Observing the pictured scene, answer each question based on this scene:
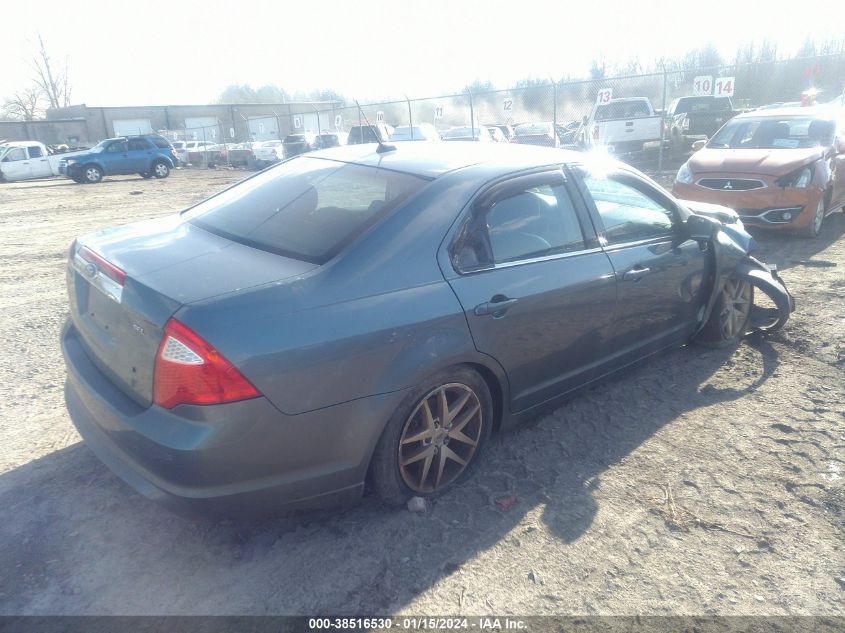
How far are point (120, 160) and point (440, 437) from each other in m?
25.9

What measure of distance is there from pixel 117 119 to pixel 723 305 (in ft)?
186

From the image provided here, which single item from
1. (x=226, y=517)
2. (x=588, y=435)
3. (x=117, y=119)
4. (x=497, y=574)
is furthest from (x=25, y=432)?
(x=117, y=119)

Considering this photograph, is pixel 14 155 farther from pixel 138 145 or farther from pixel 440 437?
pixel 440 437

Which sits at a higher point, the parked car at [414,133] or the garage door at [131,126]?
the garage door at [131,126]

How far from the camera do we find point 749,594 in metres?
2.53

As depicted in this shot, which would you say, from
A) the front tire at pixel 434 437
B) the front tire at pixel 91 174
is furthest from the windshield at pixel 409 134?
the front tire at pixel 434 437

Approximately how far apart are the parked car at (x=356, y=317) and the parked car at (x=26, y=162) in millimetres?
27400

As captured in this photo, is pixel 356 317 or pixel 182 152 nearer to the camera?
pixel 356 317

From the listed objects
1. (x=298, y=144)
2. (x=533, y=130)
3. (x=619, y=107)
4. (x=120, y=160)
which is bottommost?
(x=120, y=160)

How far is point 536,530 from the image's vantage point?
289 centimetres

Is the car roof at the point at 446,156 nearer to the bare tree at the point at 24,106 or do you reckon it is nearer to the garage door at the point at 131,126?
the garage door at the point at 131,126

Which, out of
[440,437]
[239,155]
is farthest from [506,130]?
[440,437]

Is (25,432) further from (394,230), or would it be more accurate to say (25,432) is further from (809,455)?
(809,455)

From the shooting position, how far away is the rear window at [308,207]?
2.92 m
